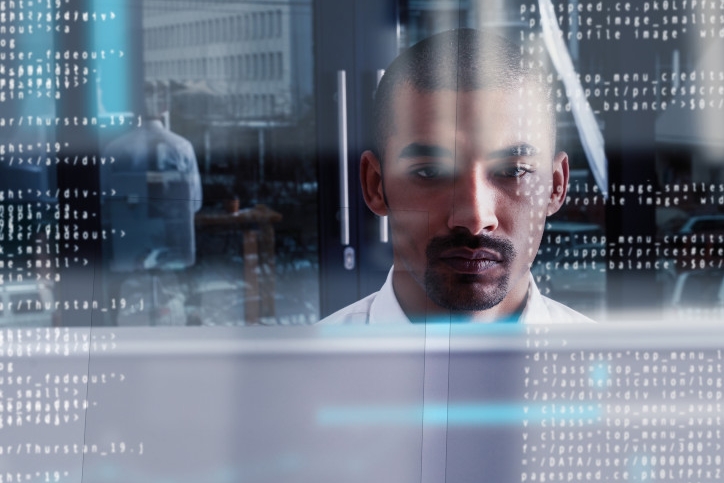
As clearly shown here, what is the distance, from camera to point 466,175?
1922 millimetres

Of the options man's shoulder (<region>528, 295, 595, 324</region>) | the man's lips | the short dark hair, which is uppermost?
the short dark hair

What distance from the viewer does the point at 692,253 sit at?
196 centimetres

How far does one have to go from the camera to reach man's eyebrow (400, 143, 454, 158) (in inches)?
76.1

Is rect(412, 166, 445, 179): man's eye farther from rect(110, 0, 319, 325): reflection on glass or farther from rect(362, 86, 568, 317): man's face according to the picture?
rect(110, 0, 319, 325): reflection on glass

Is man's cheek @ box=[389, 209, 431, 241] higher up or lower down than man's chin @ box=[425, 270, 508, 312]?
higher up

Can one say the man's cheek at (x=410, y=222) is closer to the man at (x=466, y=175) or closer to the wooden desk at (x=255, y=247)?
the man at (x=466, y=175)

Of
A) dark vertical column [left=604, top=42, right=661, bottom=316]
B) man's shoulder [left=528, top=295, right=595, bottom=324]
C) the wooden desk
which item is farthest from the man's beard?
the wooden desk

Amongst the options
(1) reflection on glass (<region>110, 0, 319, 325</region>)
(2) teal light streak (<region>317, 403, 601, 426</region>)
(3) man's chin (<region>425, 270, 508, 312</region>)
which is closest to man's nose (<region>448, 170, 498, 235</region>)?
(3) man's chin (<region>425, 270, 508, 312</region>)

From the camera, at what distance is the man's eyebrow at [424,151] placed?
1933mm

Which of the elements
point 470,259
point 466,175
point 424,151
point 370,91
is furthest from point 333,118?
point 470,259

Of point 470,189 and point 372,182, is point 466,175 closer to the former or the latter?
point 470,189

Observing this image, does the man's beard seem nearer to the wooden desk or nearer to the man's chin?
the man's chin

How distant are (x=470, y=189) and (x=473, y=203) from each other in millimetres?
33

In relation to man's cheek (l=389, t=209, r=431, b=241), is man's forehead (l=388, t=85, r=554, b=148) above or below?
above
